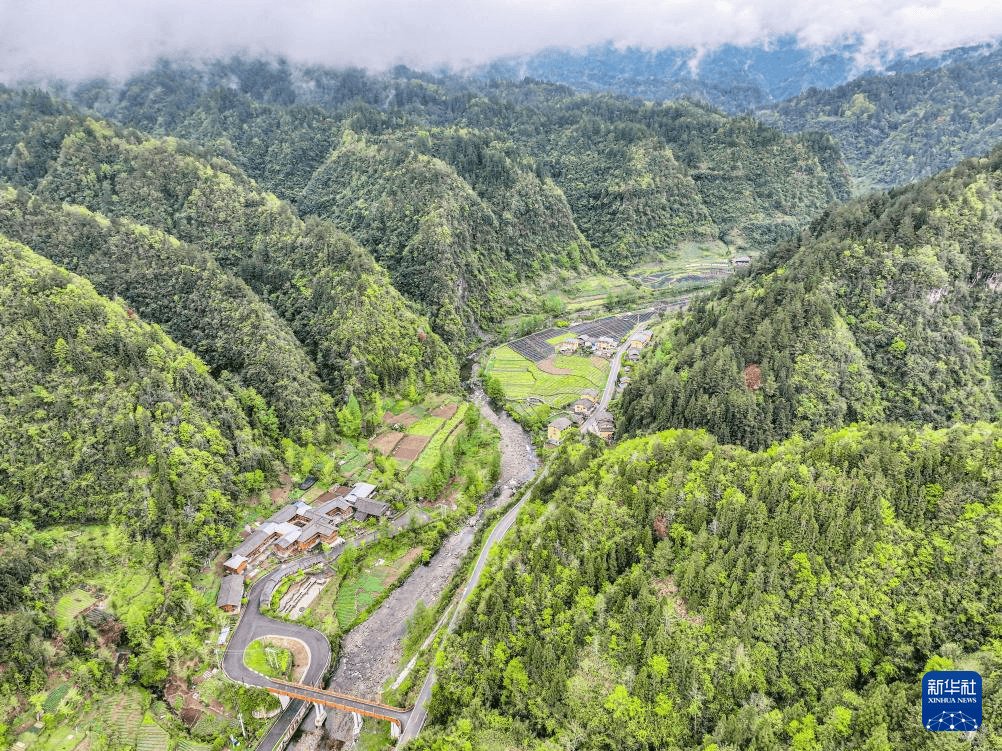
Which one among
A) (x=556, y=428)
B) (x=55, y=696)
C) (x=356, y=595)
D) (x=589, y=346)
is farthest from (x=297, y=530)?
(x=589, y=346)

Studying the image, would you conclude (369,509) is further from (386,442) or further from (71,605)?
(71,605)

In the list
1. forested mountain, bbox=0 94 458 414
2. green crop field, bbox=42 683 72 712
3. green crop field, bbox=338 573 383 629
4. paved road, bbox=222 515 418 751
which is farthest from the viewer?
forested mountain, bbox=0 94 458 414

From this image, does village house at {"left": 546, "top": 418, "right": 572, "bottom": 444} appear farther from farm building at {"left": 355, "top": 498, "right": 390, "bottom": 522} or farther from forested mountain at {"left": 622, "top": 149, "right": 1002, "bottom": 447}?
farm building at {"left": 355, "top": 498, "right": 390, "bottom": 522}

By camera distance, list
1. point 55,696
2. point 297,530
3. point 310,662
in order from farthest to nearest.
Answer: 1. point 297,530
2. point 310,662
3. point 55,696

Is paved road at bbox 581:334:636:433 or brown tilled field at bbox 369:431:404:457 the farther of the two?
paved road at bbox 581:334:636:433

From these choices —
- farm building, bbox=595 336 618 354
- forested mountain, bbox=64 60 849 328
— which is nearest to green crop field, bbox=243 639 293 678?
forested mountain, bbox=64 60 849 328

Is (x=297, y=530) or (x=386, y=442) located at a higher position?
(x=386, y=442)
